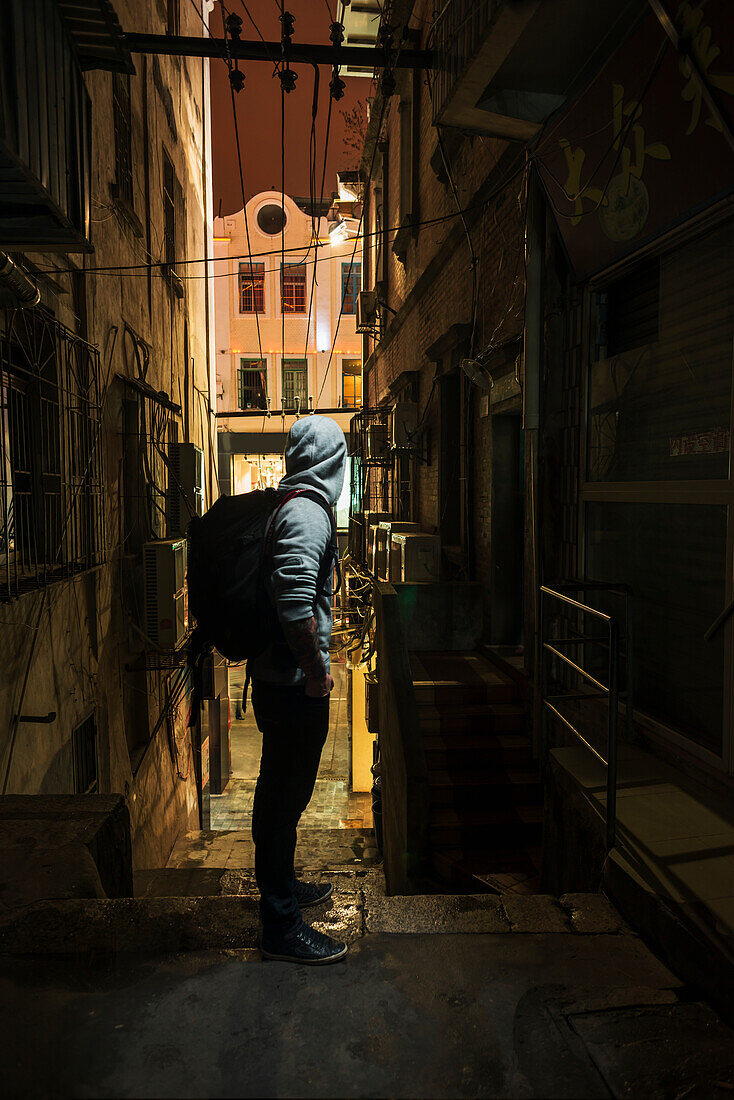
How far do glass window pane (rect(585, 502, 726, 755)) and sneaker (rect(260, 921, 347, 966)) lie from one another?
Result: 2347mm

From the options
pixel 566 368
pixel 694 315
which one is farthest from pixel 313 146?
pixel 694 315

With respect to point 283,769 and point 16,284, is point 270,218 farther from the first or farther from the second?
point 283,769

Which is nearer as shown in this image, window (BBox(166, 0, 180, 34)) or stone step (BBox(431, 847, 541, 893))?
stone step (BBox(431, 847, 541, 893))

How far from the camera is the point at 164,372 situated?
36.3 feet

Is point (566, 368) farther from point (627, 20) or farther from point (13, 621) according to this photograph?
point (13, 621)

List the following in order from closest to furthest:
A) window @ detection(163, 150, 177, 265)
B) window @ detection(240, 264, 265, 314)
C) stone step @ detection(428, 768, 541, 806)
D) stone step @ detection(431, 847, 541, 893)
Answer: stone step @ detection(431, 847, 541, 893) → stone step @ detection(428, 768, 541, 806) → window @ detection(163, 150, 177, 265) → window @ detection(240, 264, 265, 314)

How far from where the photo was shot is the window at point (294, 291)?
86.3ft

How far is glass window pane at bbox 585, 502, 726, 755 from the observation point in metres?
3.70

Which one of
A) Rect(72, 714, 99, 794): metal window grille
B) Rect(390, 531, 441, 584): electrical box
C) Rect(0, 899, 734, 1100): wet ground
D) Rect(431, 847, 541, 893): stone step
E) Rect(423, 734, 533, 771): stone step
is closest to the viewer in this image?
Rect(0, 899, 734, 1100): wet ground

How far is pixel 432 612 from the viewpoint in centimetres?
808

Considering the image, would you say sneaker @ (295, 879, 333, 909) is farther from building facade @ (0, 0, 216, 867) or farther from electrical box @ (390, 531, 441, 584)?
electrical box @ (390, 531, 441, 584)

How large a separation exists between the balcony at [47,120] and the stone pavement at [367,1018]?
129 inches

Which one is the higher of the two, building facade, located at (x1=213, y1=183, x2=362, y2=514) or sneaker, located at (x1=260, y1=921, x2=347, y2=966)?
building facade, located at (x1=213, y1=183, x2=362, y2=514)

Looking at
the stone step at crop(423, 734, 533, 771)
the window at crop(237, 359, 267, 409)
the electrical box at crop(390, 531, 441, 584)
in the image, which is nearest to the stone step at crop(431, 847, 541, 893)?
the stone step at crop(423, 734, 533, 771)
